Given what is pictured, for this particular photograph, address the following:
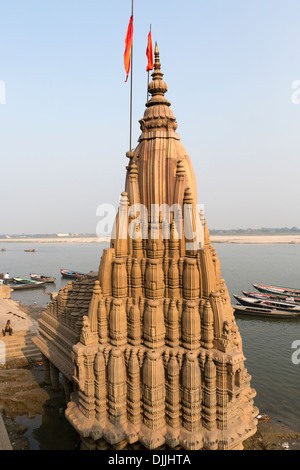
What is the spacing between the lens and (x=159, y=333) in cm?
1219

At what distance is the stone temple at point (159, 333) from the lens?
1145cm

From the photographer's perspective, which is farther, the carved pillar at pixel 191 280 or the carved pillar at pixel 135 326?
the carved pillar at pixel 135 326

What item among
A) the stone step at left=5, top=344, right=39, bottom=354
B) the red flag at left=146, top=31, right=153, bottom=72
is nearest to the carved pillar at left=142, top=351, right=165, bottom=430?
the red flag at left=146, top=31, right=153, bottom=72

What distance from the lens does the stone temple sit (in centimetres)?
1145

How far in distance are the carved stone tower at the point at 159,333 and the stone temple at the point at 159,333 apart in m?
0.05

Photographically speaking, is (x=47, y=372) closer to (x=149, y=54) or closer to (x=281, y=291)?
(x=149, y=54)

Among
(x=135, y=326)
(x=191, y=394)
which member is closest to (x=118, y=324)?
(x=135, y=326)

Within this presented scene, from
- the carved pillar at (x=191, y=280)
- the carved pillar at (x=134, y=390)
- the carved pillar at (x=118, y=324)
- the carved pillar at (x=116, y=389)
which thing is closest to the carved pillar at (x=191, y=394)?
the carved pillar at (x=134, y=390)

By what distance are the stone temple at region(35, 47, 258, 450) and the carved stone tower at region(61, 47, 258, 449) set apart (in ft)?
0.15

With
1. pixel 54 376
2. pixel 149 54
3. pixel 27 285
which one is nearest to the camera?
pixel 149 54

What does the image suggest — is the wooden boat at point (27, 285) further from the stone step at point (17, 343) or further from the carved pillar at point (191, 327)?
the carved pillar at point (191, 327)

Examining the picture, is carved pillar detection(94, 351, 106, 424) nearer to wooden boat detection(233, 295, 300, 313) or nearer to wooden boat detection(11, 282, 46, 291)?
wooden boat detection(233, 295, 300, 313)

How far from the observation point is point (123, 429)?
11641 mm
